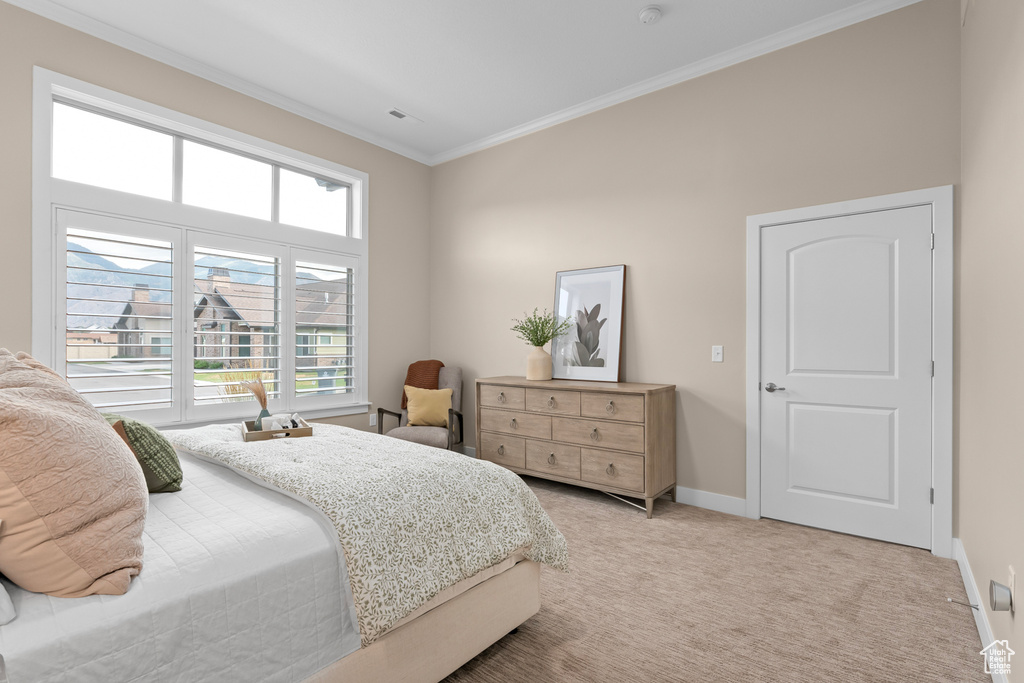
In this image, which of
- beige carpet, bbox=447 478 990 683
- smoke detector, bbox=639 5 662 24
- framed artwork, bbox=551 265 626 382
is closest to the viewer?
beige carpet, bbox=447 478 990 683

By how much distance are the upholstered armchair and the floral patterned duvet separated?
6.46ft

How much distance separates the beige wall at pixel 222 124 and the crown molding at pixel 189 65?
38 millimetres

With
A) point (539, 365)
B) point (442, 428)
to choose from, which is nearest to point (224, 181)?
point (442, 428)

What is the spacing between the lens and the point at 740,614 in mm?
2146

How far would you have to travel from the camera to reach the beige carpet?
1.79 metres

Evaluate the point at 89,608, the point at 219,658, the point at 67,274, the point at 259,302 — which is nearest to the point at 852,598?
the point at 219,658

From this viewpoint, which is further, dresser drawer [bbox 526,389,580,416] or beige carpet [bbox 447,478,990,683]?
dresser drawer [bbox 526,389,580,416]

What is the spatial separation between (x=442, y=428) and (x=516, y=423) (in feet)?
2.43

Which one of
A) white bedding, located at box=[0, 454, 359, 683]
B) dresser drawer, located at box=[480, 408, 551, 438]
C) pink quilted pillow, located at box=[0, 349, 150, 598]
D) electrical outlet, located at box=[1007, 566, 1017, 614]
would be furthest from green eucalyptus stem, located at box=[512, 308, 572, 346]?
pink quilted pillow, located at box=[0, 349, 150, 598]

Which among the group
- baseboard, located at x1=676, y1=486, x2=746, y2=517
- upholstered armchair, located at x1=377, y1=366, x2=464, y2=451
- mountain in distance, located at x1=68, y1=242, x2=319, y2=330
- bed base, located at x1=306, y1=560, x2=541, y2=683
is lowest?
baseboard, located at x1=676, y1=486, x2=746, y2=517

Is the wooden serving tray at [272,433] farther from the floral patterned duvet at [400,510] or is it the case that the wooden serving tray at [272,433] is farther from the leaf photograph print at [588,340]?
the leaf photograph print at [588,340]

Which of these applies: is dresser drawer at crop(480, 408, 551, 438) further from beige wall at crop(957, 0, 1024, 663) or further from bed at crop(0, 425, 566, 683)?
beige wall at crop(957, 0, 1024, 663)

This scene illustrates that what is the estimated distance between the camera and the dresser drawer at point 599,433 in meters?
3.37

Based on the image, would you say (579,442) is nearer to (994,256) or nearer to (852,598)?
(852,598)
